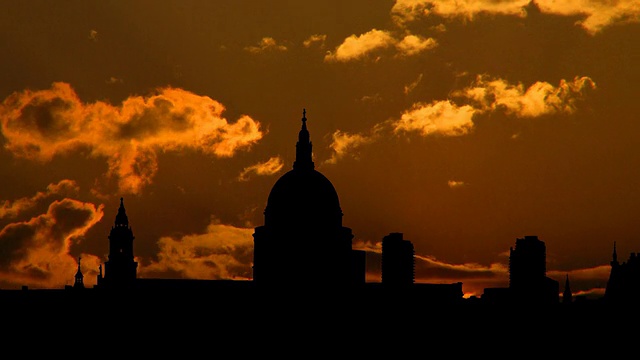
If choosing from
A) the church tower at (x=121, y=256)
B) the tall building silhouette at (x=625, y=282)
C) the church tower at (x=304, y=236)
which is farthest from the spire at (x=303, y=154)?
the tall building silhouette at (x=625, y=282)

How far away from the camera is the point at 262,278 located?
13638cm

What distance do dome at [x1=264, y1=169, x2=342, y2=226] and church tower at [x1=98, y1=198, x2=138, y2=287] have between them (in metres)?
17.0

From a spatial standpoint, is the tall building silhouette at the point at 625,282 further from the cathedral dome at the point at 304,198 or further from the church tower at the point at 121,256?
the church tower at the point at 121,256

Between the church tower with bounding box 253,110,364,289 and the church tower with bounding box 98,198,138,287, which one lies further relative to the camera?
the church tower with bounding box 253,110,364,289

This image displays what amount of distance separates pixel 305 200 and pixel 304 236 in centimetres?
510

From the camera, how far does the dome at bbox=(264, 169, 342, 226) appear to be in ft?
434

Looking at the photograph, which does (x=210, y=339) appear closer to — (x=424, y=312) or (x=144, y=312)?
(x=144, y=312)

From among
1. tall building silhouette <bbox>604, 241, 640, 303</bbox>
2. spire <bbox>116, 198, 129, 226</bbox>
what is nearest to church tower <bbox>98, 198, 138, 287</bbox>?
spire <bbox>116, 198, 129, 226</bbox>

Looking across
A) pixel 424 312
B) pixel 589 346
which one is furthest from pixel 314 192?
pixel 589 346

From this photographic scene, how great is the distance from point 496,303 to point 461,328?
8.65m

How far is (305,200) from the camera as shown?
434 feet

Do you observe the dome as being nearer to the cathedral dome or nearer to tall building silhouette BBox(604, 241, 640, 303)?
the cathedral dome

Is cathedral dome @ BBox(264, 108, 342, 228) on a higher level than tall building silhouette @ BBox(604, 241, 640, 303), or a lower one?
higher

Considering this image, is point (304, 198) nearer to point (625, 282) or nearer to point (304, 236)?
point (304, 236)
